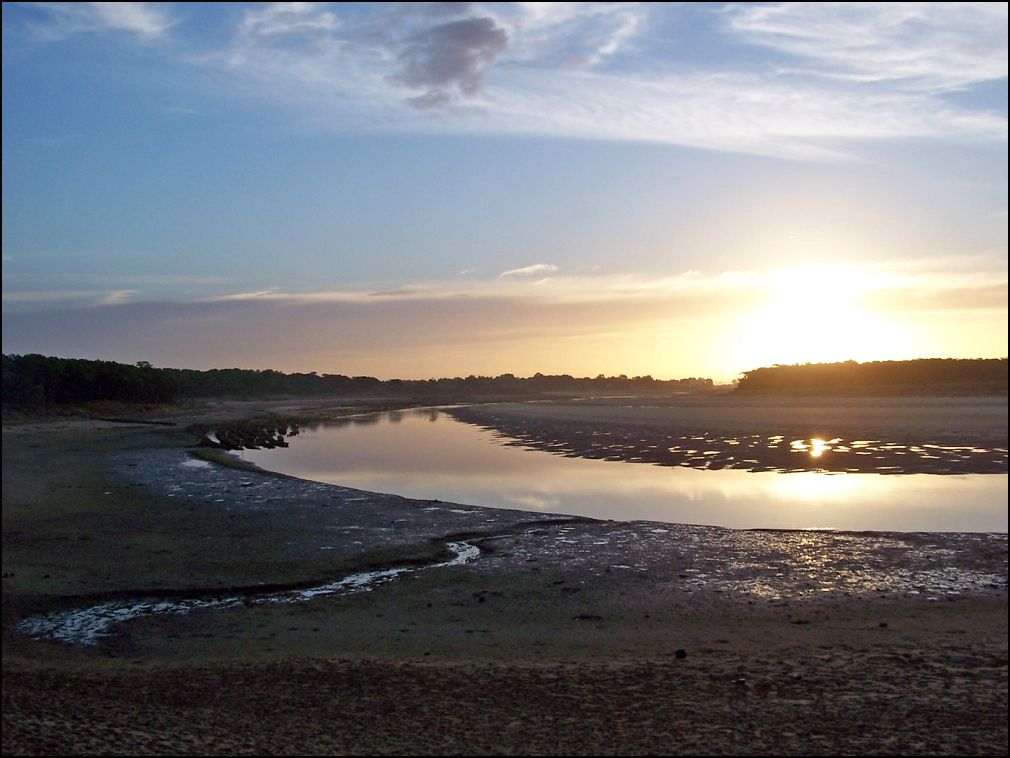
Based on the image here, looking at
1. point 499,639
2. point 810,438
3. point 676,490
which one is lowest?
point 499,639

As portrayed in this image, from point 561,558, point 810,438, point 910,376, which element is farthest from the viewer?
point 810,438

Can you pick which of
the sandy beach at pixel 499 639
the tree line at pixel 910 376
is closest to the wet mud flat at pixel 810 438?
the tree line at pixel 910 376

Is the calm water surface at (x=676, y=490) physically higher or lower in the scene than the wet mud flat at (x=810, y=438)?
lower

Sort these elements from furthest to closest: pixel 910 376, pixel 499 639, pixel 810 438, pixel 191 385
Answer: pixel 191 385 → pixel 810 438 → pixel 910 376 → pixel 499 639

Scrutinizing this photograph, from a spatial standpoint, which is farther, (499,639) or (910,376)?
(910,376)

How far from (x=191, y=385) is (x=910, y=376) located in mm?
102533

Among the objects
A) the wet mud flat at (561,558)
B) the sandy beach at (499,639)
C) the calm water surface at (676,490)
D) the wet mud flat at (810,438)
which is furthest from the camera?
the wet mud flat at (810,438)

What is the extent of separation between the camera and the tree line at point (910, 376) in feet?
44.2

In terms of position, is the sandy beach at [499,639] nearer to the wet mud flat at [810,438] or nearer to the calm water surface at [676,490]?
the calm water surface at [676,490]

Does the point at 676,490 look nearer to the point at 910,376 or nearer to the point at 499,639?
the point at 910,376

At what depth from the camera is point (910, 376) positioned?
2044cm

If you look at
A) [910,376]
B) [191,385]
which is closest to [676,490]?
[910,376]

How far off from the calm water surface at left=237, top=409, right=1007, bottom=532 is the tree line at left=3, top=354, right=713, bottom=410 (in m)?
10.4

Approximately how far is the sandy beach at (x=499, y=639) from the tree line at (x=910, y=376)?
3.69ft
